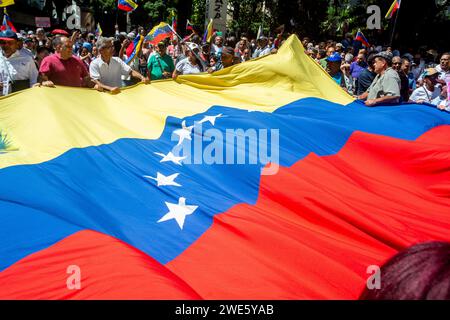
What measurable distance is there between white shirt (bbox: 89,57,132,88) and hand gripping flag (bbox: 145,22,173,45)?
2.27m

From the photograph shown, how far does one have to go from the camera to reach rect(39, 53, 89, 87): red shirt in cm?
484

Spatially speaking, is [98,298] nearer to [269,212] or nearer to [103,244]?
[103,244]

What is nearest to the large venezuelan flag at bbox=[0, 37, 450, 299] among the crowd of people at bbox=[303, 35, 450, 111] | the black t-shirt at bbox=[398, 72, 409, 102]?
the crowd of people at bbox=[303, 35, 450, 111]

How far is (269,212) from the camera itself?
3061 mm

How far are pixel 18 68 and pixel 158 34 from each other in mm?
3142

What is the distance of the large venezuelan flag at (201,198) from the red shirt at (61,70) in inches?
24.8

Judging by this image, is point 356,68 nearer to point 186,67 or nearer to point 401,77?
point 401,77

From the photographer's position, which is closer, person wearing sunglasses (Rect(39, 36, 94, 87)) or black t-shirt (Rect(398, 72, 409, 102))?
person wearing sunglasses (Rect(39, 36, 94, 87))

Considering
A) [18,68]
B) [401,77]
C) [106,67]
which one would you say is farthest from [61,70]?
[401,77]

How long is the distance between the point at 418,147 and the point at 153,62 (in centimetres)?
524

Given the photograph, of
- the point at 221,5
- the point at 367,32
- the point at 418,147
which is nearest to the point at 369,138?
the point at 418,147

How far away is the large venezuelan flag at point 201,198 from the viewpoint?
7.27ft

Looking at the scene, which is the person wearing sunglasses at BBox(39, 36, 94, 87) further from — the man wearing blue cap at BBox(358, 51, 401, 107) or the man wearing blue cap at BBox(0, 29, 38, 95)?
the man wearing blue cap at BBox(358, 51, 401, 107)

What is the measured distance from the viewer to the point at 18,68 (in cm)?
534
